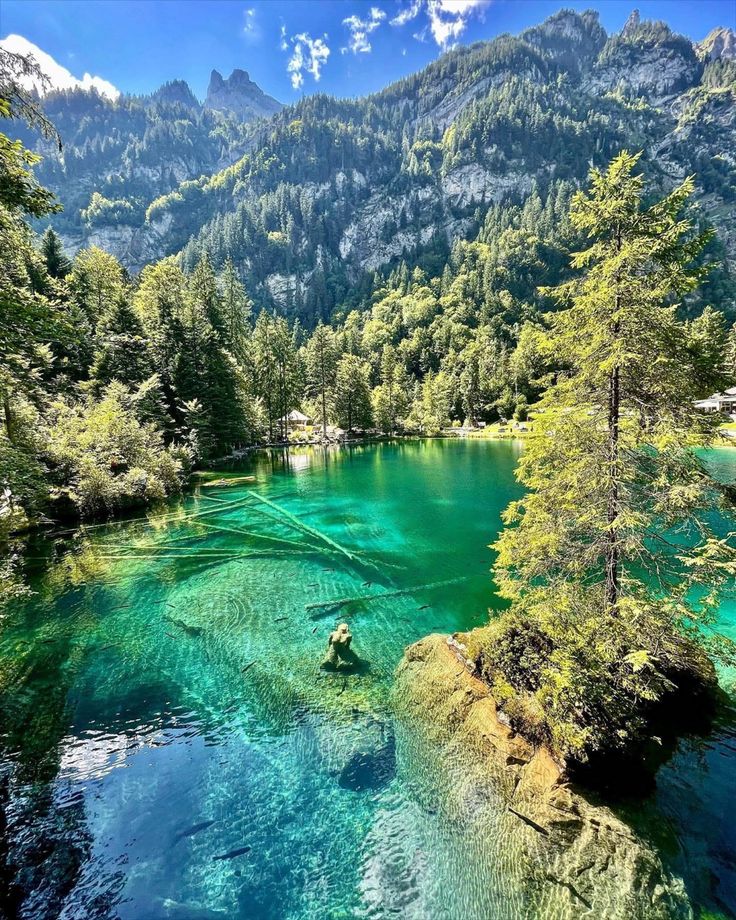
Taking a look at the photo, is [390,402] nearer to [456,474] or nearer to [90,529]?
[456,474]

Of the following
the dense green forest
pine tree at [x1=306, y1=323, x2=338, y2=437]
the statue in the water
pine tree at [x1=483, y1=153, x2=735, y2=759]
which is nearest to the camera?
pine tree at [x1=483, y1=153, x2=735, y2=759]

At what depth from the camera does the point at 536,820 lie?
6070 mm

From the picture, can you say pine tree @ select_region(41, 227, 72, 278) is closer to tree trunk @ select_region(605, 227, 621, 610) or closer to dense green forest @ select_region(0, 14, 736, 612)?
dense green forest @ select_region(0, 14, 736, 612)

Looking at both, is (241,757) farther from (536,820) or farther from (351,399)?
(351,399)

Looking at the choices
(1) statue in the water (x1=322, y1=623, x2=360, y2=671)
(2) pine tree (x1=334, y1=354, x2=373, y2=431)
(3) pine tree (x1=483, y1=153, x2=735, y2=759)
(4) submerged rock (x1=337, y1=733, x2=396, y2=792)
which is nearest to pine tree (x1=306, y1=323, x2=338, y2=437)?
(2) pine tree (x1=334, y1=354, x2=373, y2=431)

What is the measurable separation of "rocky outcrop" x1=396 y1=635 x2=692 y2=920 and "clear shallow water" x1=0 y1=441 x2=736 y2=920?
36cm

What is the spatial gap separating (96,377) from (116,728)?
3214cm

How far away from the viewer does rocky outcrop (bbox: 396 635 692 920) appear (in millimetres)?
5141

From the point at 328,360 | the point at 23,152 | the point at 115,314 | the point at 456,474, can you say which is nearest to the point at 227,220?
the point at 328,360

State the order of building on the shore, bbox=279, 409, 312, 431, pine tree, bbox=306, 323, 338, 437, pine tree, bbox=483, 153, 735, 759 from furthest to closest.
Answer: building on the shore, bbox=279, 409, 312, 431
pine tree, bbox=306, 323, 338, 437
pine tree, bbox=483, 153, 735, 759

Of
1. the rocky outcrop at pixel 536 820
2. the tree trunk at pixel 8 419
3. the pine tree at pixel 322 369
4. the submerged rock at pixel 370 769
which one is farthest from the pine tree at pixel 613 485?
the pine tree at pixel 322 369

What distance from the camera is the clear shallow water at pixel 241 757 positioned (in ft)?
18.6

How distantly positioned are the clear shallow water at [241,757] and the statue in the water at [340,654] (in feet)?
1.28

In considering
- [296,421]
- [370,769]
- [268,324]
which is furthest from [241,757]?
[296,421]
